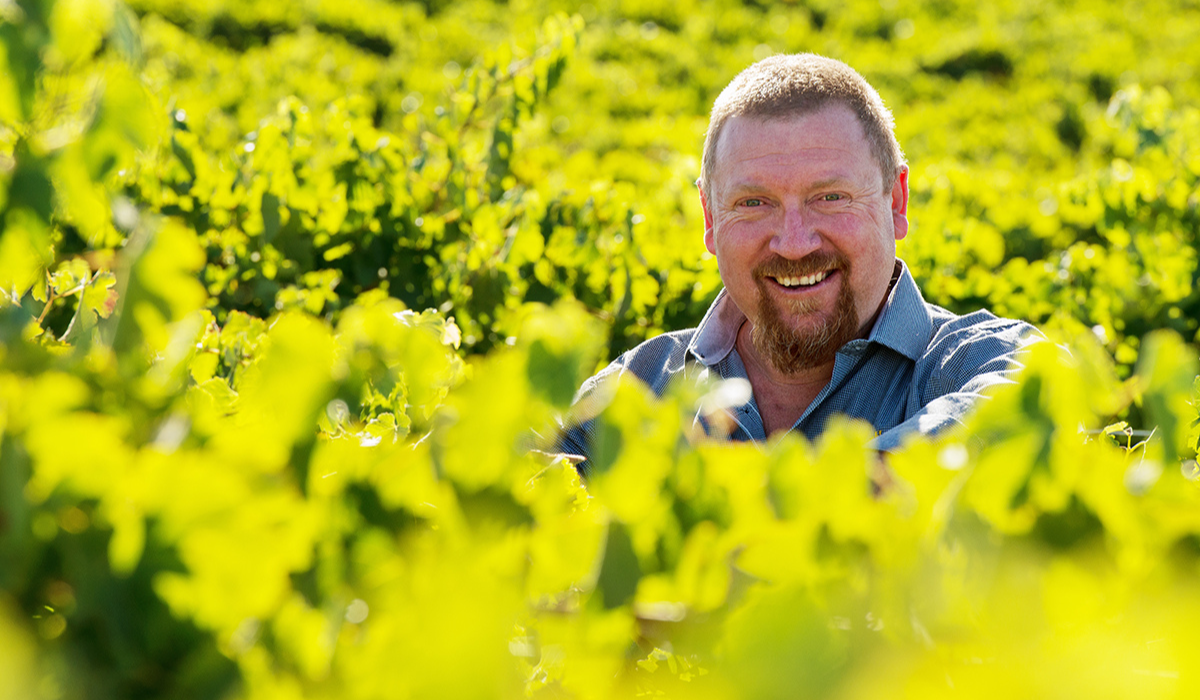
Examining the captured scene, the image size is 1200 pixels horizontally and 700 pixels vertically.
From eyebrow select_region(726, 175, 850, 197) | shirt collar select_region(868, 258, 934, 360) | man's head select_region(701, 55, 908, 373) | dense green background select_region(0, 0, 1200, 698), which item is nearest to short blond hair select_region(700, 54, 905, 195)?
man's head select_region(701, 55, 908, 373)

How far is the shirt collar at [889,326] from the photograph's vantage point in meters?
2.38

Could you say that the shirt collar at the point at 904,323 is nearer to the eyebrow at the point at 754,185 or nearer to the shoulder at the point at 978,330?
the shoulder at the point at 978,330

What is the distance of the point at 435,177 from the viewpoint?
11.1 feet

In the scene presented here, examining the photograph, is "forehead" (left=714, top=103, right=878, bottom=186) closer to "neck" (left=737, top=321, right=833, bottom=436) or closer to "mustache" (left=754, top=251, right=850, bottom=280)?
"mustache" (left=754, top=251, right=850, bottom=280)

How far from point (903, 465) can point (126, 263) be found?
632 millimetres

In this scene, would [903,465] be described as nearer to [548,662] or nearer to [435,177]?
[548,662]

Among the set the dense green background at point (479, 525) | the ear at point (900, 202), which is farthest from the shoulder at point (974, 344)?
the dense green background at point (479, 525)

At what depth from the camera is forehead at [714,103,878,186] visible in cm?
233

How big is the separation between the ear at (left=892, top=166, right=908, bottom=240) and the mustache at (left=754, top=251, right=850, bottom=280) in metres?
0.25

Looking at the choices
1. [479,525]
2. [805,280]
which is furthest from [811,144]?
[479,525]

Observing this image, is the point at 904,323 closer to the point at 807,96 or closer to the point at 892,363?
the point at 892,363

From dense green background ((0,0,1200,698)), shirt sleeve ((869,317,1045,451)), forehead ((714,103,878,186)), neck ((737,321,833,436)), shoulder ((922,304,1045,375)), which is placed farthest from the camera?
neck ((737,321,833,436))

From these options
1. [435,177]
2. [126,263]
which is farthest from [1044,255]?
[126,263]

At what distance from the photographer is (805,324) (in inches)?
96.3
